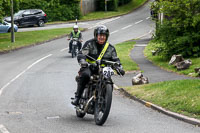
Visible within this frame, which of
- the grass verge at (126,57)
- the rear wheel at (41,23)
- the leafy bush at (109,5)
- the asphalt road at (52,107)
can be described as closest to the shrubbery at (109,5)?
the leafy bush at (109,5)

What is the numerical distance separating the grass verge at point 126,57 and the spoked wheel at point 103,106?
35.3ft

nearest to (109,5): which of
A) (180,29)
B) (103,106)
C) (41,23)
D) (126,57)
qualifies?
(41,23)

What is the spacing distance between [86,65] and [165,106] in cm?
262

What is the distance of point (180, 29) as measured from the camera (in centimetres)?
2200

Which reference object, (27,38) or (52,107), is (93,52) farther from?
(27,38)

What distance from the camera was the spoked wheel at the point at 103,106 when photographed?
A: 8.43 meters

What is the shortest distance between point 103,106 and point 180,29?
13981mm

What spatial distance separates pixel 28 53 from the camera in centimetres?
2834

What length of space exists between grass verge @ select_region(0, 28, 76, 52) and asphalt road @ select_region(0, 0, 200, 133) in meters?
6.14

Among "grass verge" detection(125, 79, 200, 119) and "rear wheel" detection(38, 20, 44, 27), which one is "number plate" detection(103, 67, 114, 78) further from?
"rear wheel" detection(38, 20, 44, 27)

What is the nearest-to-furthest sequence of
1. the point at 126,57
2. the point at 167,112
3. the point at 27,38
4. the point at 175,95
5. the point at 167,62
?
the point at 167,112 < the point at 175,95 < the point at 167,62 < the point at 126,57 < the point at 27,38

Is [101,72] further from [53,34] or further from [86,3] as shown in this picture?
[86,3]

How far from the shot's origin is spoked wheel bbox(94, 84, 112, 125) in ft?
27.7

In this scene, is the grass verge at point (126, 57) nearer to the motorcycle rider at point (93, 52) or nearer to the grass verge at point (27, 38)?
the grass verge at point (27, 38)
